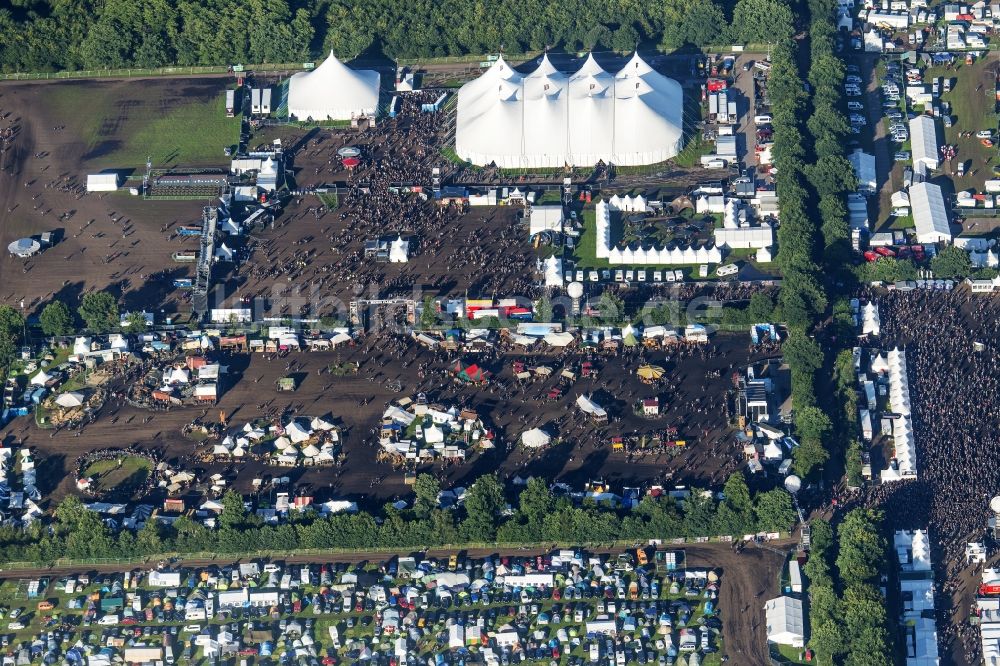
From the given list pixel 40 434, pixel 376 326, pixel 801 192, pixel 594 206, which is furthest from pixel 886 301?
pixel 40 434

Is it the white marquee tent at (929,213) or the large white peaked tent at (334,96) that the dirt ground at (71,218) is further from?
the white marquee tent at (929,213)

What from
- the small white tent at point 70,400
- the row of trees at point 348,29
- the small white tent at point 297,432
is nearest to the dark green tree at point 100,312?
the small white tent at point 70,400

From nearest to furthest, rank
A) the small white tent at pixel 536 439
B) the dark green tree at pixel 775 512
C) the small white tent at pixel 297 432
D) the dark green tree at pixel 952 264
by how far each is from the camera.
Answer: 1. the dark green tree at pixel 775 512
2. the small white tent at pixel 536 439
3. the small white tent at pixel 297 432
4. the dark green tree at pixel 952 264

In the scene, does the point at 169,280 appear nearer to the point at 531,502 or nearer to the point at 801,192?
the point at 531,502

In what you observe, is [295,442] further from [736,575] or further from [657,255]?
[736,575]

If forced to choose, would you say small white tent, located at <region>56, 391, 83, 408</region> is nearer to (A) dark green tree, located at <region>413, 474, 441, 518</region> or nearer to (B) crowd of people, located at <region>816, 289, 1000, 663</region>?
(A) dark green tree, located at <region>413, 474, 441, 518</region>
